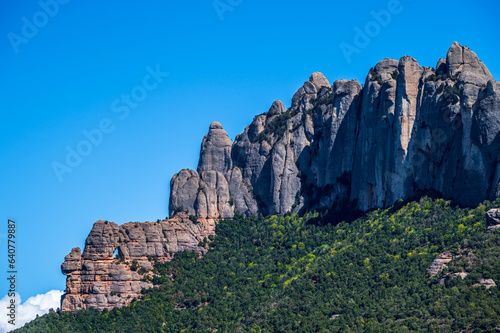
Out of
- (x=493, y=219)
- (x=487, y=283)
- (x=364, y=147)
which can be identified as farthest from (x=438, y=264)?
(x=364, y=147)

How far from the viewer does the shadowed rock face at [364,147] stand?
14138 cm

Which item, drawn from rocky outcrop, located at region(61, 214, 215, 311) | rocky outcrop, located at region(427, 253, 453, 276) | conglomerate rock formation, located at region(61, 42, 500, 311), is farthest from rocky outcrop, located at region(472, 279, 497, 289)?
rocky outcrop, located at region(61, 214, 215, 311)

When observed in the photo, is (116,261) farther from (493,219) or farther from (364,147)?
(493,219)

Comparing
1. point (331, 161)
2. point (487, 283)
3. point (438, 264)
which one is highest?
point (331, 161)

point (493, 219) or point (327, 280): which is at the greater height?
point (493, 219)

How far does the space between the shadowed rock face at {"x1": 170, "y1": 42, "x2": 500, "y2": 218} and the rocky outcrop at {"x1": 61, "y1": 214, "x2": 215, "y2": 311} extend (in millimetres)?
10573

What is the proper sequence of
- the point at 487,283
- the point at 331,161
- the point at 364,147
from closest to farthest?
the point at 487,283 → the point at 364,147 → the point at 331,161

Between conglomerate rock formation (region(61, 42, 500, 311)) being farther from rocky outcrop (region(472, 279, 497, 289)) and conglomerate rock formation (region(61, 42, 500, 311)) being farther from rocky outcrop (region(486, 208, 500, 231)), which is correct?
rocky outcrop (region(472, 279, 497, 289))

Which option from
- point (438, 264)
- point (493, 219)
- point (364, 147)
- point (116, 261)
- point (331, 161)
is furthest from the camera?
point (331, 161)

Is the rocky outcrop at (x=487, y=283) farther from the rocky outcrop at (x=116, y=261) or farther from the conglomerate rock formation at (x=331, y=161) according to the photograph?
the rocky outcrop at (x=116, y=261)

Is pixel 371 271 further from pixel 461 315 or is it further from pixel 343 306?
pixel 461 315

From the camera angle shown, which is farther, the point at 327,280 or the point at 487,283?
the point at 327,280

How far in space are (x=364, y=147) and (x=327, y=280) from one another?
26.9m

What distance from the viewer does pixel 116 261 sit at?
154m
